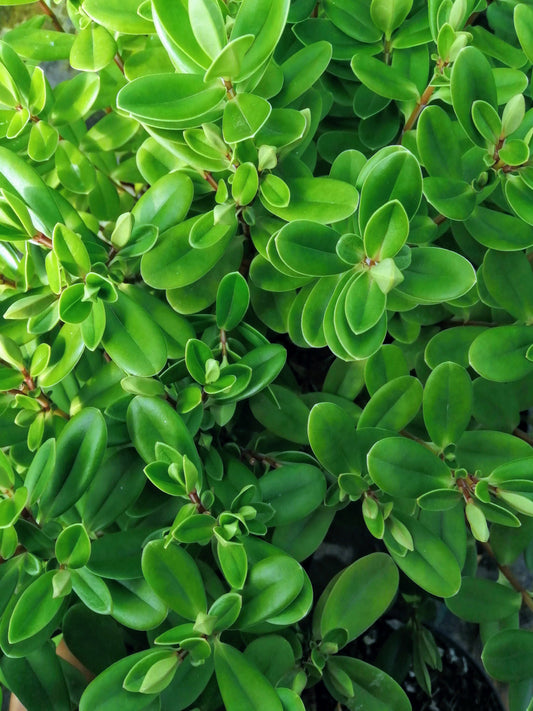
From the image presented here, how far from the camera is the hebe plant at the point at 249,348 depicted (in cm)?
63

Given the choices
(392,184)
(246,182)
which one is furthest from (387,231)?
(246,182)

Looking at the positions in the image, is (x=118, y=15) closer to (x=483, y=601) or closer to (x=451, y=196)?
(x=451, y=196)

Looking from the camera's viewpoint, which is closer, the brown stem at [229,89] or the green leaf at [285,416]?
the brown stem at [229,89]

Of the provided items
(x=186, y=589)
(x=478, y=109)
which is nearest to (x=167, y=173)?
(x=478, y=109)

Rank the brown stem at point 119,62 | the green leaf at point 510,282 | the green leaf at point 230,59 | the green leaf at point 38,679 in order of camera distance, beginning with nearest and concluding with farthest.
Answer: the green leaf at point 230,59 < the green leaf at point 38,679 < the green leaf at point 510,282 < the brown stem at point 119,62

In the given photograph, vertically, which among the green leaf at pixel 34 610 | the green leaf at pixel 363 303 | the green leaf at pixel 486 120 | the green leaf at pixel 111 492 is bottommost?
the green leaf at pixel 111 492

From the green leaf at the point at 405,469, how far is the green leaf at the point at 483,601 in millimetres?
205

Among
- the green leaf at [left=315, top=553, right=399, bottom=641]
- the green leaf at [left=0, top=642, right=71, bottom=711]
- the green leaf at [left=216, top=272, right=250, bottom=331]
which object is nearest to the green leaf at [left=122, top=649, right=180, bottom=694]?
the green leaf at [left=0, top=642, right=71, bottom=711]

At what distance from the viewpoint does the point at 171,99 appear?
25.0 inches

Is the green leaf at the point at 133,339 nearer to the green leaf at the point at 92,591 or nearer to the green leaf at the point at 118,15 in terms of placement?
the green leaf at the point at 92,591

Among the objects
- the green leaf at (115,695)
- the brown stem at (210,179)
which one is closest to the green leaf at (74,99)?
the brown stem at (210,179)

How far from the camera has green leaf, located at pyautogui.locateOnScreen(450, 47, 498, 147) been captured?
25.9 inches

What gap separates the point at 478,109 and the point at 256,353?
1.09ft

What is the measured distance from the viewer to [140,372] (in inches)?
25.6
